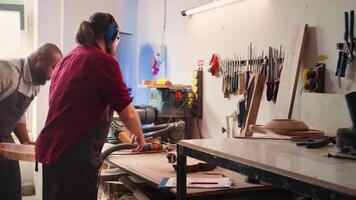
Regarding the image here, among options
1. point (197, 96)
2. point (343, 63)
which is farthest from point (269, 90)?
point (197, 96)

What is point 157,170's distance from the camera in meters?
2.09

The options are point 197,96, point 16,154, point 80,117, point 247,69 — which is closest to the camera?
point 80,117

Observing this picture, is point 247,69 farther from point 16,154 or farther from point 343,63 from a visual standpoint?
point 16,154

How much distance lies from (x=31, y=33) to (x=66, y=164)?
2489 millimetres

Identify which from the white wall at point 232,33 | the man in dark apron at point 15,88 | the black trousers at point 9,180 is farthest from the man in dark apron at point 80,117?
the white wall at point 232,33

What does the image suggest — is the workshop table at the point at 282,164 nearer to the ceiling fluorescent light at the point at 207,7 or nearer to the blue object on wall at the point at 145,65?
the ceiling fluorescent light at the point at 207,7

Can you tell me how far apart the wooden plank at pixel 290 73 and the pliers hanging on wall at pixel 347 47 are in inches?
9.1

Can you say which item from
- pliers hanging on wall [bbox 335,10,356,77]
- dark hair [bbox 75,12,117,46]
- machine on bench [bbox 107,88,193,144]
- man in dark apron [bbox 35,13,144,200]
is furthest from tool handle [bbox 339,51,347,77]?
machine on bench [bbox 107,88,193,144]

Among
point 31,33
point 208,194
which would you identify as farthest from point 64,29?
point 208,194

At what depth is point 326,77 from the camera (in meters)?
1.90

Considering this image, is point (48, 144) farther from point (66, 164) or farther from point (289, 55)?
point (289, 55)

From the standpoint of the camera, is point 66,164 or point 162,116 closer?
point 66,164

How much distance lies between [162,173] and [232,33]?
107 centimetres

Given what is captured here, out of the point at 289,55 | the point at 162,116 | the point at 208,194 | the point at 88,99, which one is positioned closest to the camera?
the point at 208,194
